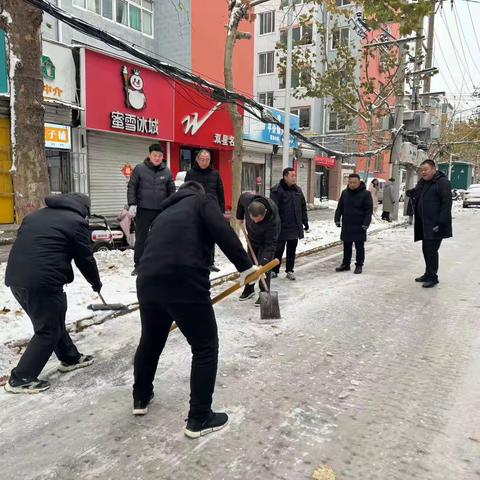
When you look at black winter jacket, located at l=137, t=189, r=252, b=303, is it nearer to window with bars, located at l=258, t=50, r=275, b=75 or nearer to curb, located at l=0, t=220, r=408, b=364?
curb, located at l=0, t=220, r=408, b=364

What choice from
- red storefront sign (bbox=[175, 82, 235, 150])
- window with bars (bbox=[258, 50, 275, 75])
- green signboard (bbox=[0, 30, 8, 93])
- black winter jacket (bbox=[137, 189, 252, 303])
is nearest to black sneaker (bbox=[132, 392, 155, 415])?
black winter jacket (bbox=[137, 189, 252, 303])

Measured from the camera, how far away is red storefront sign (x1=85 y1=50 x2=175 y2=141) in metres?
12.5

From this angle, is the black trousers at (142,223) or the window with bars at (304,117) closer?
the black trousers at (142,223)

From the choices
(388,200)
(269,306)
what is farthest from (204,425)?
(388,200)

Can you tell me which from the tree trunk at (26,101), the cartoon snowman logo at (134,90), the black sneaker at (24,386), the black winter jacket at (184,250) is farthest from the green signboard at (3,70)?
→ the black winter jacket at (184,250)

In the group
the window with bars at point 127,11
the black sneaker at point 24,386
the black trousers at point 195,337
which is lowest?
the black sneaker at point 24,386

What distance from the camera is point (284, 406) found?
3.28 metres

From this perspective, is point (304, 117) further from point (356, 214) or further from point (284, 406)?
point (284, 406)

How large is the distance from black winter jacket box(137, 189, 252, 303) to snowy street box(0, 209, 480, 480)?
3.03 feet

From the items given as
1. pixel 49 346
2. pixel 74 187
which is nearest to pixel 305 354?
pixel 49 346

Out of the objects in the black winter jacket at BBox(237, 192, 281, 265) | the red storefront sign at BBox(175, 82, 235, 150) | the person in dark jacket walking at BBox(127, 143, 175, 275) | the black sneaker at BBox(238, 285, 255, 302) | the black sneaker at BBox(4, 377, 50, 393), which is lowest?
the black sneaker at BBox(4, 377, 50, 393)

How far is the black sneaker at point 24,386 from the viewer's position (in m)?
3.46

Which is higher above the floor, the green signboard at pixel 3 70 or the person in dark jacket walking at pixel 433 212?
the green signboard at pixel 3 70

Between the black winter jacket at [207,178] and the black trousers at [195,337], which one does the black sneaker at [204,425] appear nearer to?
the black trousers at [195,337]
